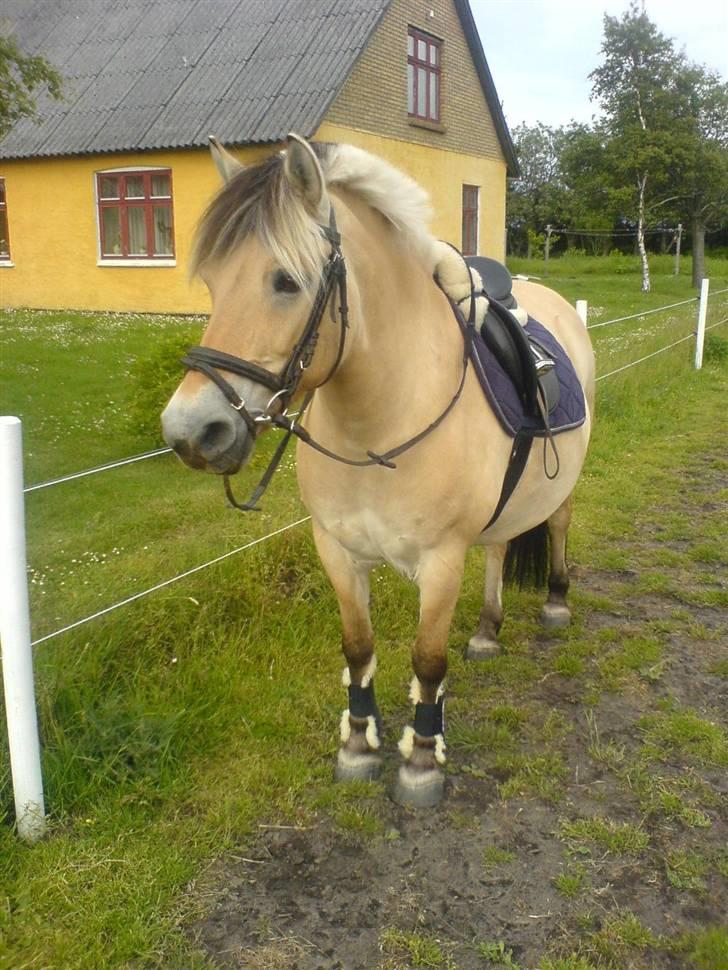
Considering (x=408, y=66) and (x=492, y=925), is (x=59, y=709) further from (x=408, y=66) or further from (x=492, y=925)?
(x=408, y=66)

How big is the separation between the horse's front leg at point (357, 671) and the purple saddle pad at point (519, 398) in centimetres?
78

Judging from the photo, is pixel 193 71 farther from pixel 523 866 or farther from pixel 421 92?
pixel 523 866

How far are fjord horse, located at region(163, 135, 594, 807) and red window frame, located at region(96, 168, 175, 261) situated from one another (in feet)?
49.3

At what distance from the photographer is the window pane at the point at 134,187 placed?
16.7 metres

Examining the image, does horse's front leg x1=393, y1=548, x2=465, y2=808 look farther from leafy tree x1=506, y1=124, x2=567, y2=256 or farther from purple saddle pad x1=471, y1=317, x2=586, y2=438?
leafy tree x1=506, y1=124, x2=567, y2=256

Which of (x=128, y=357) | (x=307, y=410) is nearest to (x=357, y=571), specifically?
(x=307, y=410)

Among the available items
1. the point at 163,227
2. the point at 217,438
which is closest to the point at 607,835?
the point at 217,438

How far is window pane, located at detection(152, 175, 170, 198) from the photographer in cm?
1658

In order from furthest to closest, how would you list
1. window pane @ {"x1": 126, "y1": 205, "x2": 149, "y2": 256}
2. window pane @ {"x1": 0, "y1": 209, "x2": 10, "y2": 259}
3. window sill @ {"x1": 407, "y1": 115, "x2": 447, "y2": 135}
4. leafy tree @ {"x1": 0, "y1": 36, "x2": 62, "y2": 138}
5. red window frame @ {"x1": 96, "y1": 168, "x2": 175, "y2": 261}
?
window pane @ {"x1": 0, "y1": 209, "x2": 10, "y2": 259}, window sill @ {"x1": 407, "y1": 115, "x2": 447, "y2": 135}, window pane @ {"x1": 126, "y1": 205, "x2": 149, "y2": 256}, red window frame @ {"x1": 96, "y1": 168, "x2": 175, "y2": 261}, leafy tree @ {"x1": 0, "y1": 36, "x2": 62, "y2": 138}

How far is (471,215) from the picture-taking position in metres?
20.8

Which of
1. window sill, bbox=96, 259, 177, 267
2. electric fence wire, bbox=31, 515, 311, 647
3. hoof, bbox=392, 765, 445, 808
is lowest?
hoof, bbox=392, 765, 445, 808

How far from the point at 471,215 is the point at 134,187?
8.63m

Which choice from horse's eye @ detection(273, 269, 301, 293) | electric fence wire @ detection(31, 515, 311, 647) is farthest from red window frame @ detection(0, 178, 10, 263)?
horse's eye @ detection(273, 269, 301, 293)

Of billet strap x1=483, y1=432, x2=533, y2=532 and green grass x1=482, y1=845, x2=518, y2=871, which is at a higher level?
A: billet strap x1=483, y1=432, x2=533, y2=532
